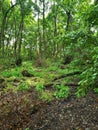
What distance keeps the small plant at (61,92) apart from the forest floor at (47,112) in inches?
8.0

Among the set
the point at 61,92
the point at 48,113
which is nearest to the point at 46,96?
the point at 61,92

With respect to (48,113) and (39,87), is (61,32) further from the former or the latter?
(48,113)

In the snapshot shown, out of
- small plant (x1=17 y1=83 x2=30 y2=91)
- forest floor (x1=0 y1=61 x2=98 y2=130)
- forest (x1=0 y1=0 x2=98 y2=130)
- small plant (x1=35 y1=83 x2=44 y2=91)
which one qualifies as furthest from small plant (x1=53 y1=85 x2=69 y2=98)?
small plant (x1=17 y1=83 x2=30 y2=91)

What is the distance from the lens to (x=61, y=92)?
8.84 m

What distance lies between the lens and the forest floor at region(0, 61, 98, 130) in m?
6.69

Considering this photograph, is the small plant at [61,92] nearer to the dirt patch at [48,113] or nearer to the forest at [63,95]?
the forest at [63,95]

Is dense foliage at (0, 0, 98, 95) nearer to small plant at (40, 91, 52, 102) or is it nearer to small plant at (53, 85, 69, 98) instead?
small plant at (53, 85, 69, 98)

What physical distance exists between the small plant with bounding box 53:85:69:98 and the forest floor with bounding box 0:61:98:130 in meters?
0.20

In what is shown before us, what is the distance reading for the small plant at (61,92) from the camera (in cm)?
864

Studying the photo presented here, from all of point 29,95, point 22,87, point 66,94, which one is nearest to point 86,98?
point 66,94

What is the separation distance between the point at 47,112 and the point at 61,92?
1551mm

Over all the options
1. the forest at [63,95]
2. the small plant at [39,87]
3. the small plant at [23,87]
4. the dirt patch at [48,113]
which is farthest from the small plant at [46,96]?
the small plant at [23,87]

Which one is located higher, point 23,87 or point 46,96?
point 23,87

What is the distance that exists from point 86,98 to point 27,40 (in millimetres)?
23261
